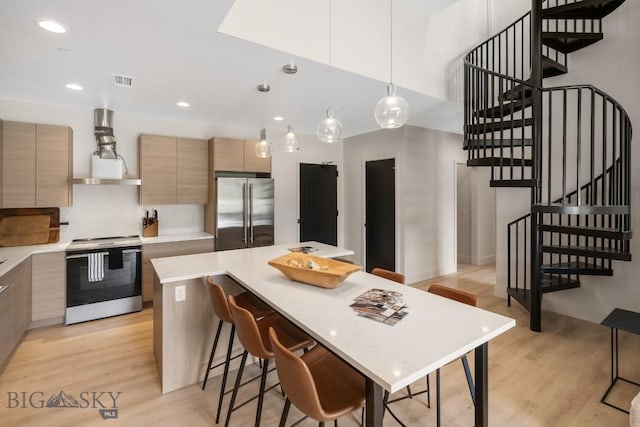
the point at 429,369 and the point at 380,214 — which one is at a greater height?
the point at 380,214

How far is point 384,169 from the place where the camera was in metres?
5.33

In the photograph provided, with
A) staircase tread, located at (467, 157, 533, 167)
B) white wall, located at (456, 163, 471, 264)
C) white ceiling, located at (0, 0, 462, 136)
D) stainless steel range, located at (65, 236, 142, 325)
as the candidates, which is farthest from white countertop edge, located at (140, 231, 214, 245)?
white wall, located at (456, 163, 471, 264)

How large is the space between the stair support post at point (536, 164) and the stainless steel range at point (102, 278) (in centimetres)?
459

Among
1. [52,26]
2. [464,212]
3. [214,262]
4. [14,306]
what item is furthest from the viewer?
[464,212]

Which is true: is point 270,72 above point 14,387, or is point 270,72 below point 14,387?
above

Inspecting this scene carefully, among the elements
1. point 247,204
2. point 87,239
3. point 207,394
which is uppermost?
point 247,204

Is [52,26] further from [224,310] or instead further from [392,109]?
[392,109]

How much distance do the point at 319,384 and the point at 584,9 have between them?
182 inches

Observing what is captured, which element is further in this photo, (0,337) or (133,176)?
(133,176)

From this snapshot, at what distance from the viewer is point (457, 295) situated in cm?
206

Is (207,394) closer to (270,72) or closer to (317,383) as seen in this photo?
(317,383)

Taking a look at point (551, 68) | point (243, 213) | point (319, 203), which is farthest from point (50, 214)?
point (551, 68)

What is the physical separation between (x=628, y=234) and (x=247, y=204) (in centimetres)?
426

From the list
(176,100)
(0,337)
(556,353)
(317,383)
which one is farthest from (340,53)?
(0,337)
